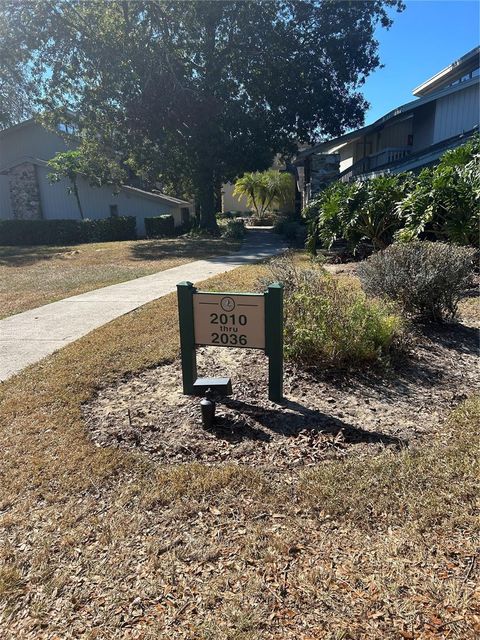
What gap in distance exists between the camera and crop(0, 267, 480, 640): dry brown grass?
1832mm

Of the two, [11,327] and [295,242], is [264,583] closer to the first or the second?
[11,327]

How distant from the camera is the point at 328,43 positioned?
19906 mm

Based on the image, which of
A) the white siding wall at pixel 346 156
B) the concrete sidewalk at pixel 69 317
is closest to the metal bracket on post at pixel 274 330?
the concrete sidewalk at pixel 69 317

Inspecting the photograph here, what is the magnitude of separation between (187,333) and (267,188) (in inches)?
1207

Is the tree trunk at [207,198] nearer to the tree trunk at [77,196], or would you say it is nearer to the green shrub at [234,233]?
the green shrub at [234,233]

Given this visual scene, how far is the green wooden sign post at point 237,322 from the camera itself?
344cm

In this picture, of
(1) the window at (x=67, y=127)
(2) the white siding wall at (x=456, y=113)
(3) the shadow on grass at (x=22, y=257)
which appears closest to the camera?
(2) the white siding wall at (x=456, y=113)

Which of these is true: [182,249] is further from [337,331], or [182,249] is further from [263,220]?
[263,220]

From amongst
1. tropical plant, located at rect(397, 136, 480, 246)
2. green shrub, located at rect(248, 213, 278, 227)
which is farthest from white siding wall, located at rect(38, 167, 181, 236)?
tropical plant, located at rect(397, 136, 480, 246)

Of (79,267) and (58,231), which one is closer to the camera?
(79,267)

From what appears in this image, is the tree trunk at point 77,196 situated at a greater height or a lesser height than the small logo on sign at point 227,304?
greater

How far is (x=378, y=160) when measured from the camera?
690 inches

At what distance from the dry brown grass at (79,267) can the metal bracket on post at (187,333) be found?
489 centimetres

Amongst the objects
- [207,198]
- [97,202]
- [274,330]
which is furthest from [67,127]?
[274,330]
